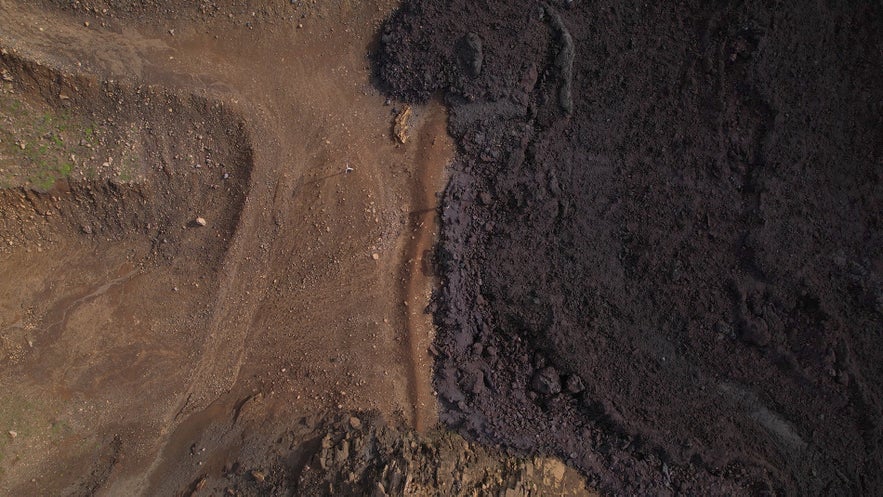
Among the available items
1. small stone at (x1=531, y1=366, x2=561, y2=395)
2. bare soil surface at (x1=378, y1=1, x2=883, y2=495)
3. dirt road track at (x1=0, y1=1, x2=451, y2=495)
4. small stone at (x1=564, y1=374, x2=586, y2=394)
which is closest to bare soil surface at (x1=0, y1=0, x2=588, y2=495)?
dirt road track at (x1=0, y1=1, x2=451, y2=495)

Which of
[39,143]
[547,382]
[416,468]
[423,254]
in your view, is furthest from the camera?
[423,254]

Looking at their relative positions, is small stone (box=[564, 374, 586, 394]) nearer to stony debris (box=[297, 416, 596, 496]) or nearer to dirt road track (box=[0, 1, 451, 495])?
stony debris (box=[297, 416, 596, 496])

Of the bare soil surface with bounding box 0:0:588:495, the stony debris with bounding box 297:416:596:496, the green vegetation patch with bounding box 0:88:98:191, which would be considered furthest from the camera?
the bare soil surface with bounding box 0:0:588:495

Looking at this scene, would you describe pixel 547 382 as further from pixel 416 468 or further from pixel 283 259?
pixel 283 259

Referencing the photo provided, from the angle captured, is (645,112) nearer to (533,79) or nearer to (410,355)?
(533,79)

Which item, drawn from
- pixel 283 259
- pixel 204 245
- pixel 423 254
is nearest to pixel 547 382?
pixel 423 254
